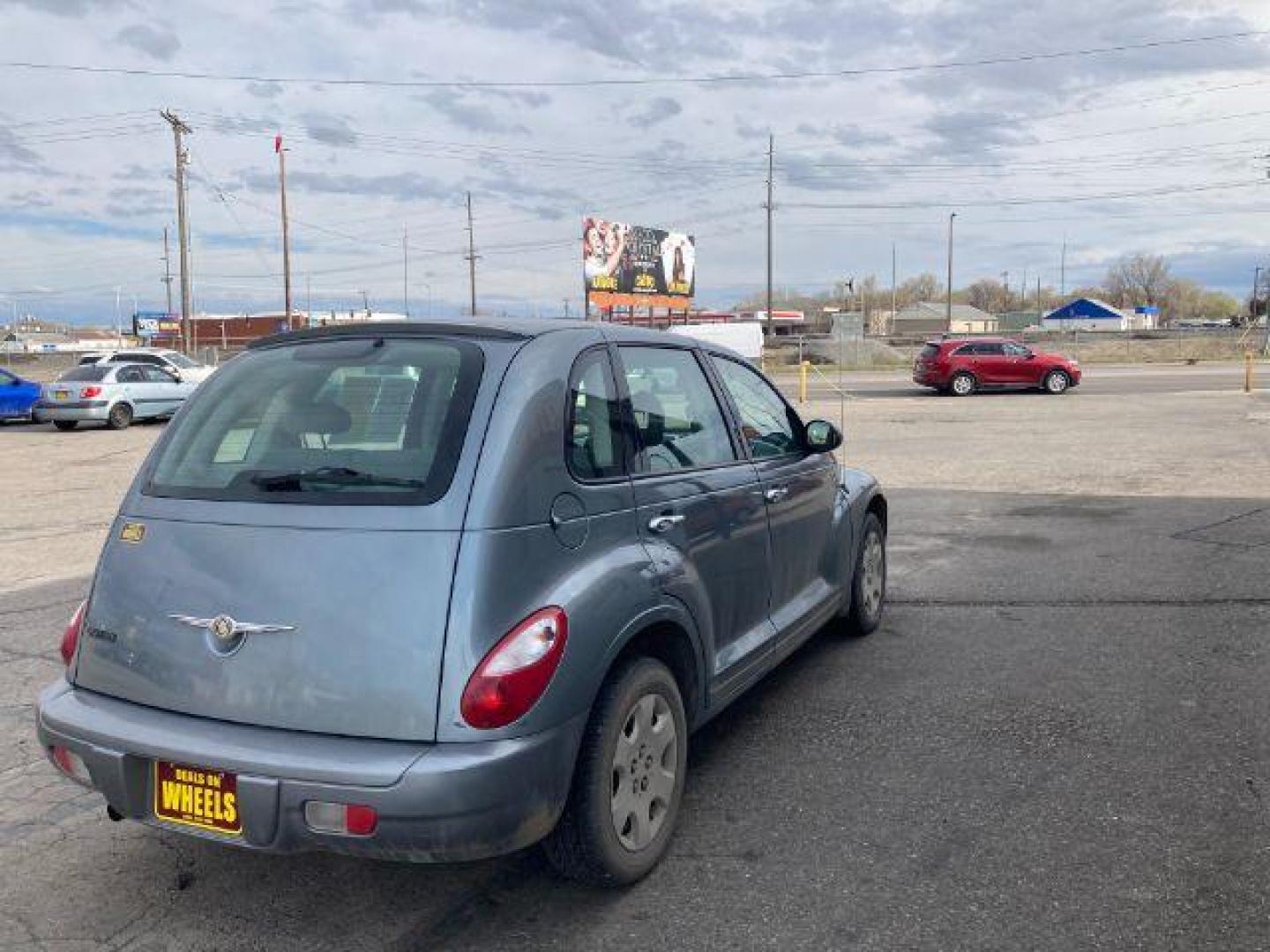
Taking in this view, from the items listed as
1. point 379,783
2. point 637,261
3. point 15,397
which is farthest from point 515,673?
point 637,261

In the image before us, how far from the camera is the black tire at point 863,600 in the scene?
18.3 ft

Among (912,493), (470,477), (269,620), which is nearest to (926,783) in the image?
(470,477)

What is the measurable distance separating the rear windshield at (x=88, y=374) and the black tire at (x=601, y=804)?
20.7 meters

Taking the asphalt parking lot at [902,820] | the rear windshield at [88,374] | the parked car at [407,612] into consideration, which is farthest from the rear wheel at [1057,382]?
the parked car at [407,612]

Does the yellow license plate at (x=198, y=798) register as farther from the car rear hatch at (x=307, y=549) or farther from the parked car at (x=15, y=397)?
the parked car at (x=15, y=397)

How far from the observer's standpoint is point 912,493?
11219 mm

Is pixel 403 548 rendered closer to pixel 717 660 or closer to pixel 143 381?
pixel 717 660

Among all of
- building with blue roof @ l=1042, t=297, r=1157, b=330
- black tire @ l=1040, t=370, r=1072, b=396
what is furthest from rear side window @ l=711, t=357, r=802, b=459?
building with blue roof @ l=1042, t=297, r=1157, b=330

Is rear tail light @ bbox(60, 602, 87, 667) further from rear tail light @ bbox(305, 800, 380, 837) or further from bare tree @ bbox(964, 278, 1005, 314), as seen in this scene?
bare tree @ bbox(964, 278, 1005, 314)

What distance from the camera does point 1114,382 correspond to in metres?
32.4

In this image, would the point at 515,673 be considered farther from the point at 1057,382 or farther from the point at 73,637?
the point at 1057,382

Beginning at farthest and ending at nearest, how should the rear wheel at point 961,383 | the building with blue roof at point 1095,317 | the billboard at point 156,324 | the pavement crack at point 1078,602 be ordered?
1. the building with blue roof at point 1095,317
2. the billboard at point 156,324
3. the rear wheel at point 961,383
4. the pavement crack at point 1078,602

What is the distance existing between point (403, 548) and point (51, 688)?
4.43ft

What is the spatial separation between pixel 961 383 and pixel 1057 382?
2.50 m
